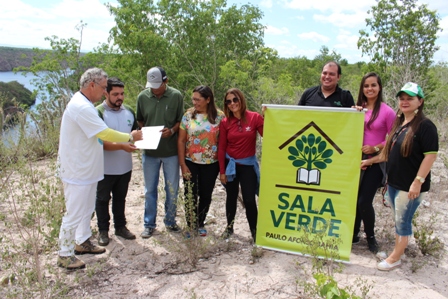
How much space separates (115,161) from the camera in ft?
12.7

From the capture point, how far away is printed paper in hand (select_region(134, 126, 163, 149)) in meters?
3.52

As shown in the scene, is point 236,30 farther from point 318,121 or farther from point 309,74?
point 309,74

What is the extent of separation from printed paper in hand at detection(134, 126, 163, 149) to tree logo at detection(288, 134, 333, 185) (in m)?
1.39

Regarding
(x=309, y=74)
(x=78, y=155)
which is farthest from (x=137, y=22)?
(x=309, y=74)

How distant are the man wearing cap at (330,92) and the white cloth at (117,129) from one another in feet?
6.75

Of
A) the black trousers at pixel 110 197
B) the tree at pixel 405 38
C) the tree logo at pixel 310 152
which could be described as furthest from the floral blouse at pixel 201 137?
the tree at pixel 405 38

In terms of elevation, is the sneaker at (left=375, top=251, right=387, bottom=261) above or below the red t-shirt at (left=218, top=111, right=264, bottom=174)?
below

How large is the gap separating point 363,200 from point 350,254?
60 cm

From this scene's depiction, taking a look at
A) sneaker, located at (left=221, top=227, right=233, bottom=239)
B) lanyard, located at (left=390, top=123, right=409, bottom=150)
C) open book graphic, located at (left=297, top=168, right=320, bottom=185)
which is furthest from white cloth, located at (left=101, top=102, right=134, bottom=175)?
lanyard, located at (left=390, top=123, right=409, bottom=150)

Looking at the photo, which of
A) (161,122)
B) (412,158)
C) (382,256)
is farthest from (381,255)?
(161,122)

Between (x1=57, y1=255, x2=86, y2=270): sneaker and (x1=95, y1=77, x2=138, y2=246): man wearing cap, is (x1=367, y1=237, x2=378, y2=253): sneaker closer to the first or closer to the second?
(x1=95, y1=77, x2=138, y2=246): man wearing cap

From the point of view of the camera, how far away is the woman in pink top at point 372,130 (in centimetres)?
340

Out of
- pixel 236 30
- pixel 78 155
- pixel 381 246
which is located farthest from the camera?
pixel 236 30

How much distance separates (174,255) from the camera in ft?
12.1
